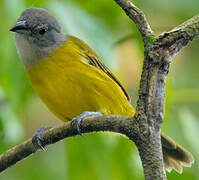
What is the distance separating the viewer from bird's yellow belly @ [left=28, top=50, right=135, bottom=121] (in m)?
3.51

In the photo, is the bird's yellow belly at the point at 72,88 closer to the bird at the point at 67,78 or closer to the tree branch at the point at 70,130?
the bird at the point at 67,78

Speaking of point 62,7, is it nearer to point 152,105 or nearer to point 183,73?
→ point 152,105

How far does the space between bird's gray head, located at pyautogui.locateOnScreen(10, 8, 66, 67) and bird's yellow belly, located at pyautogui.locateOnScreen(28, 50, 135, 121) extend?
0.12m

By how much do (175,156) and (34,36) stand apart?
1425mm

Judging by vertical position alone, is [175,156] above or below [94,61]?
below

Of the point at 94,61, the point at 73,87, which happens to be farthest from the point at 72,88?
the point at 94,61

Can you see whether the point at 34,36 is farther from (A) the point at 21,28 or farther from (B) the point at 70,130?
(B) the point at 70,130

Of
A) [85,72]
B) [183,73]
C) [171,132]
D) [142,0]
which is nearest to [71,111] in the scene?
[85,72]

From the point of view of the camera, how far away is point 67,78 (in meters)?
3.51

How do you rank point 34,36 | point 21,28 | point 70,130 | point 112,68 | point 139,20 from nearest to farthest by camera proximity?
point 139,20 → point 70,130 → point 112,68 → point 21,28 → point 34,36

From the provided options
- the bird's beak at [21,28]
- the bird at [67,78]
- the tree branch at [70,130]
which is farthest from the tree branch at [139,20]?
the bird's beak at [21,28]

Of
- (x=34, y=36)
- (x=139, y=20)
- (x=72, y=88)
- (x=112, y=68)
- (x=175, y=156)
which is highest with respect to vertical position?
(x=139, y=20)

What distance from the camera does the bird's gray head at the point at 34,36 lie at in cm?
372

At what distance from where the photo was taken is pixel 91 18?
349 cm
